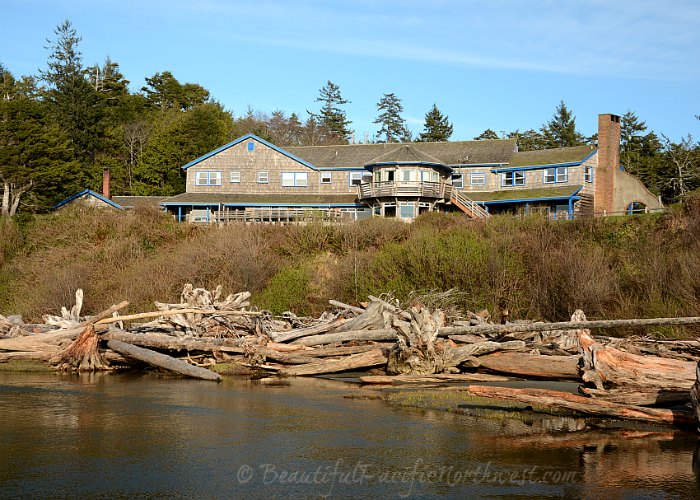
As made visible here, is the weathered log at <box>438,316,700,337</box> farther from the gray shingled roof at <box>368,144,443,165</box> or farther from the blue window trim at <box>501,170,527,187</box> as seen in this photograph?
the blue window trim at <box>501,170,527,187</box>

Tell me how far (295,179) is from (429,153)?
1169 cm

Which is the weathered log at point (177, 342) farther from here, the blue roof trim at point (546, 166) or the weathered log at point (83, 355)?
the blue roof trim at point (546, 166)

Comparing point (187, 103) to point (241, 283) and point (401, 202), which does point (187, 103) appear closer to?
point (401, 202)

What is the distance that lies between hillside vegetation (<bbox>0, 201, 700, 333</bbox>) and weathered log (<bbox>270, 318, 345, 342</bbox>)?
8.33 meters

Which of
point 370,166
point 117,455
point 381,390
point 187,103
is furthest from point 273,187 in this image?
point 117,455

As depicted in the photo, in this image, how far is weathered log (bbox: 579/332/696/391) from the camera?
47.1ft

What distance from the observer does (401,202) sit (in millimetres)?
56562

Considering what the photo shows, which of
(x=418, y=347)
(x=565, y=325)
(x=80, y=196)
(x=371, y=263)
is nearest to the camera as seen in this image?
(x=565, y=325)

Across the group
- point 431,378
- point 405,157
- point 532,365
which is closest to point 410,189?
point 405,157

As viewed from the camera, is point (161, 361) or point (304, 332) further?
point (304, 332)

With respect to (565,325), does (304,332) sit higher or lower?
lower

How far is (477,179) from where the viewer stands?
200 ft

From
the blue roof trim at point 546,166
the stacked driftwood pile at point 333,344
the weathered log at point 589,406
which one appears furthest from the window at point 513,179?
the weathered log at point 589,406

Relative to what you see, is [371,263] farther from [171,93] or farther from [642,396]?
[171,93]
